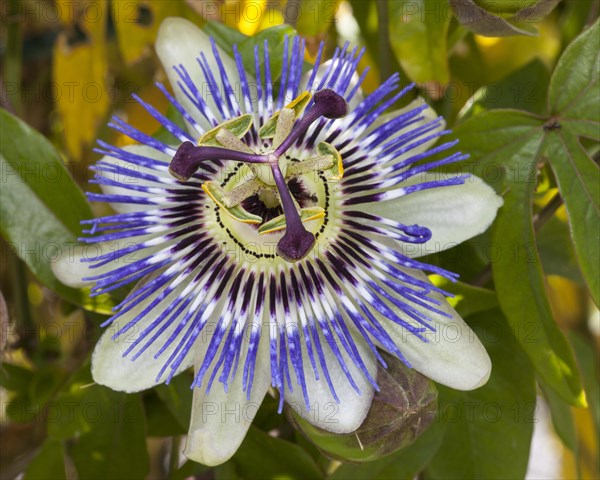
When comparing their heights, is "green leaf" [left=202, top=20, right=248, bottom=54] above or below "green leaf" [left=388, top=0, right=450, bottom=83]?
above

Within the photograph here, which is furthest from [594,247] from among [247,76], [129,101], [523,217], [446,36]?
[129,101]

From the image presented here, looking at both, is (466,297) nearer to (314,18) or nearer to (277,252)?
(277,252)

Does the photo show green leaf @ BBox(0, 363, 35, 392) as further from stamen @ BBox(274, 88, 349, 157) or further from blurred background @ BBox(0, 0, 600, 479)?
stamen @ BBox(274, 88, 349, 157)

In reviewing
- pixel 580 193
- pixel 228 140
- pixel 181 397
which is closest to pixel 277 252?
pixel 228 140

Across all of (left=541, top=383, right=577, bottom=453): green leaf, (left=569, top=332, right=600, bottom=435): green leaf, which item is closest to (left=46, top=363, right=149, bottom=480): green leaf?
(left=541, top=383, right=577, bottom=453): green leaf

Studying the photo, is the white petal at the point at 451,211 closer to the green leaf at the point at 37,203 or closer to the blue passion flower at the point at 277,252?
the blue passion flower at the point at 277,252
